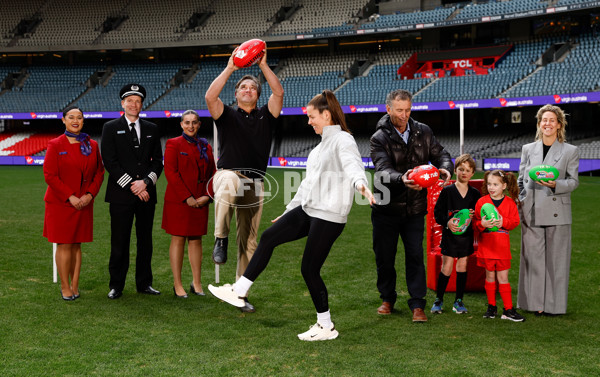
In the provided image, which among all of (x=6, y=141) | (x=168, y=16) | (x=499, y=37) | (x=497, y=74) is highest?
(x=168, y=16)

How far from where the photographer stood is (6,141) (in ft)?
116

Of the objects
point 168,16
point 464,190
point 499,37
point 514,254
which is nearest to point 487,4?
point 499,37

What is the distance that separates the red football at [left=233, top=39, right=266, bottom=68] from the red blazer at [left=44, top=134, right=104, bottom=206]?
2.00 meters

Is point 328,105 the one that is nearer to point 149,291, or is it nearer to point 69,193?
point 69,193

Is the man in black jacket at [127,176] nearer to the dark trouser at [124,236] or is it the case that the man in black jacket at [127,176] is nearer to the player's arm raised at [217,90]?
the dark trouser at [124,236]

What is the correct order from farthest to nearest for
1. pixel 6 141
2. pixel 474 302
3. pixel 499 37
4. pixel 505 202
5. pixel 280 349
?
1. pixel 6 141
2. pixel 499 37
3. pixel 474 302
4. pixel 505 202
5. pixel 280 349

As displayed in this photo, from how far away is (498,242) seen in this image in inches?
201

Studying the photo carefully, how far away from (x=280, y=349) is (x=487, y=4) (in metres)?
31.3

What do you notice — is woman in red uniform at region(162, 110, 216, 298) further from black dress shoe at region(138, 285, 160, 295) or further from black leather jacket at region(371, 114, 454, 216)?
black leather jacket at region(371, 114, 454, 216)

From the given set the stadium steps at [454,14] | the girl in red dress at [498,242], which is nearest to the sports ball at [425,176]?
the girl in red dress at [498,242]

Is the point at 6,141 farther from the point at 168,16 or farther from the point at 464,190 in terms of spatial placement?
the point at 464,190

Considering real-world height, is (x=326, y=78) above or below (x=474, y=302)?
above

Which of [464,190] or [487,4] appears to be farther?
[487,4]

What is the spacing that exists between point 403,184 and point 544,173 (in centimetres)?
126
